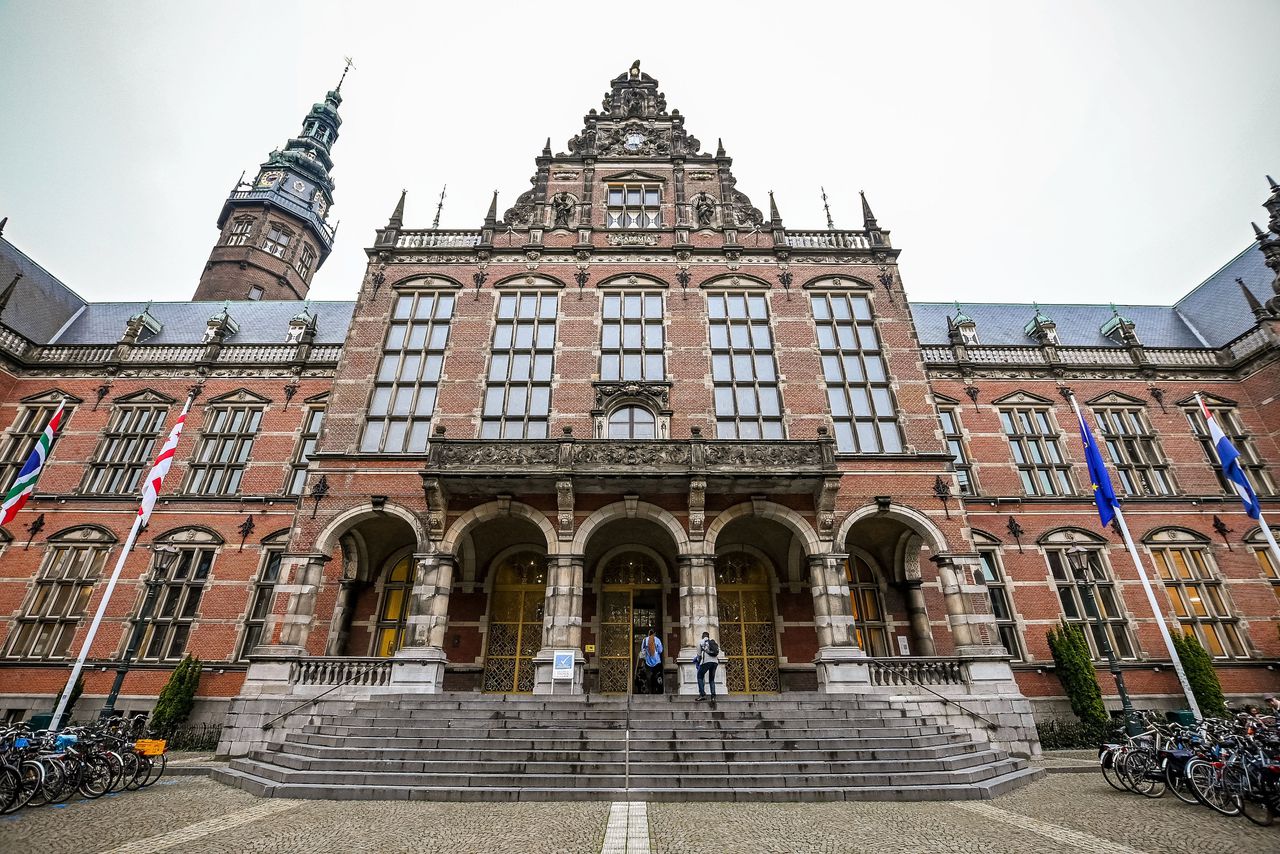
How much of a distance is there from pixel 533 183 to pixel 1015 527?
806 inches

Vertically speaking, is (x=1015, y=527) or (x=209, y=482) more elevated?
(x=209, y=482)

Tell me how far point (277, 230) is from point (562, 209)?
2550 cm

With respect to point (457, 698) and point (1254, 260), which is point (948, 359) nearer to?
point (1254, 260)

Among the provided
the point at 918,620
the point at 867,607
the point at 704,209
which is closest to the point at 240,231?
the point at 704,209

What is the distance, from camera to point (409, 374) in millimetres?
16766

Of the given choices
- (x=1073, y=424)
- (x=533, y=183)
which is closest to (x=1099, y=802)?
(x=1073, y=424)

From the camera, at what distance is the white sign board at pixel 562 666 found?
12.0 meters

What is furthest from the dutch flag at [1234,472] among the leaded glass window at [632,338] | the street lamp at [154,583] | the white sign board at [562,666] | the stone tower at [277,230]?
the stone tower at [277,230]

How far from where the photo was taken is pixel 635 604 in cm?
1589

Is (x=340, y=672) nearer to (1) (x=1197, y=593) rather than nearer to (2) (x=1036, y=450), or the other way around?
(2) (x=1036, y=450)

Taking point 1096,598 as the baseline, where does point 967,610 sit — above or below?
below

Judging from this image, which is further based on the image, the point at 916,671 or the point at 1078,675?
the point at 1078,675

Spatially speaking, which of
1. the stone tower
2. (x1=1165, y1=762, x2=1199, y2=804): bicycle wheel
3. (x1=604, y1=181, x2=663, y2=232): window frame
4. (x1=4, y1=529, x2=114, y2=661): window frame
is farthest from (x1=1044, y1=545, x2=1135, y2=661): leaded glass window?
the stone tower

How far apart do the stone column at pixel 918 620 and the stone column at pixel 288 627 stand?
16.2 metres
